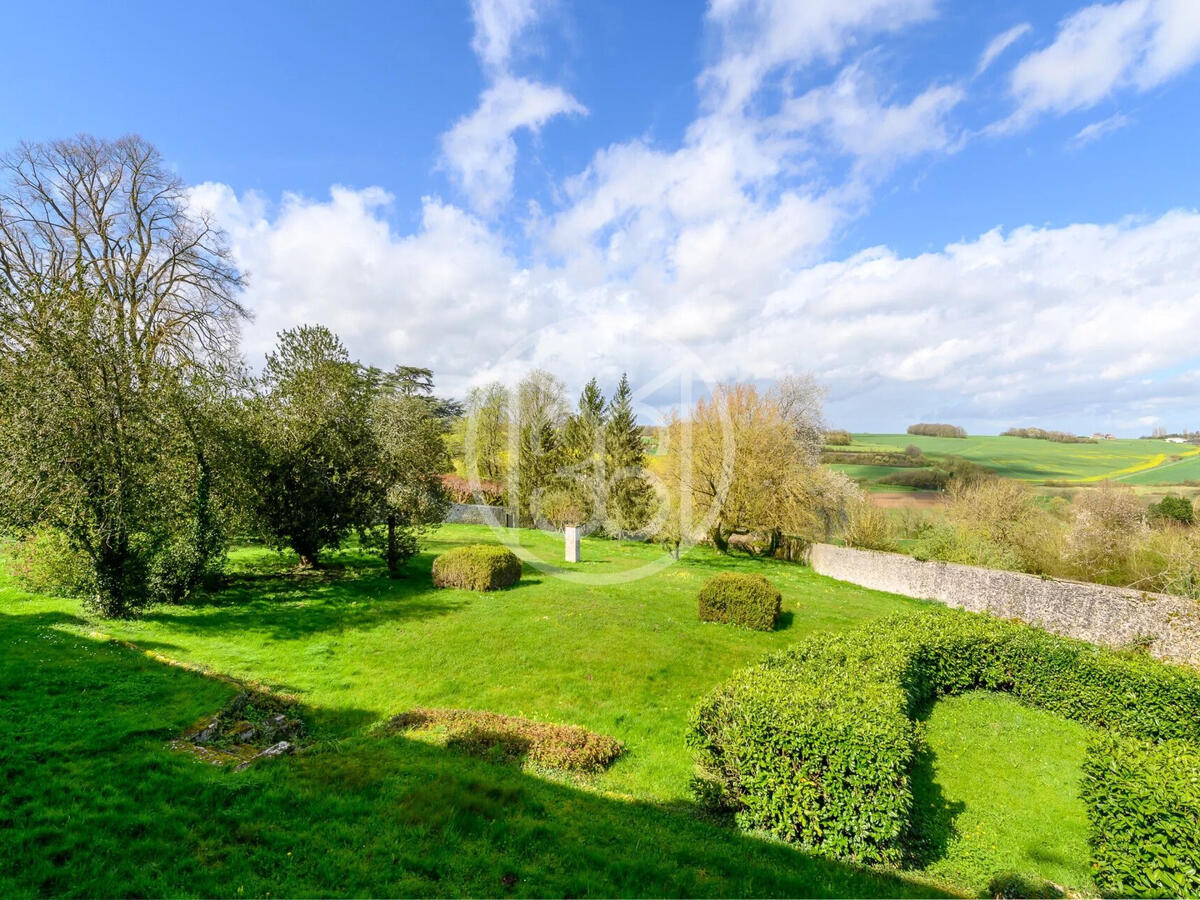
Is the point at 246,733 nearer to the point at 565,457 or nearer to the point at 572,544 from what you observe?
the point at 572,544

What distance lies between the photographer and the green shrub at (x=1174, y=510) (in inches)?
795

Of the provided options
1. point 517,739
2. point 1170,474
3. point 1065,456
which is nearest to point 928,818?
point 517,739

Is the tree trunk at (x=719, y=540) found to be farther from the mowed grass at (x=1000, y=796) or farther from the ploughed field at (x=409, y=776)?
the mowed grass at (x=1000, y=796)

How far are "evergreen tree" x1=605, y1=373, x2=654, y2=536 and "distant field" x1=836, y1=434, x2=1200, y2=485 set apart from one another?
19.9m

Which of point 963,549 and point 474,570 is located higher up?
point 474,570

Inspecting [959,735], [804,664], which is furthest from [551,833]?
[959,735]

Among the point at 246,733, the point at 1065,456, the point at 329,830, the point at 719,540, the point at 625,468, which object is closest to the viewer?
the point at 329,830

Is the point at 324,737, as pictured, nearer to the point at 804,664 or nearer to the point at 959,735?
the point at 804,664

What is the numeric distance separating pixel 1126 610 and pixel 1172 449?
1844 inches

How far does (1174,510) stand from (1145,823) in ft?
82.9

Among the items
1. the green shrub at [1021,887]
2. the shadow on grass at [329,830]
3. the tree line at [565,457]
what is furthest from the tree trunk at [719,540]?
the shadow on grass at [329,830]

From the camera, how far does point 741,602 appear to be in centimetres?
1393

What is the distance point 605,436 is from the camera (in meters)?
33.8

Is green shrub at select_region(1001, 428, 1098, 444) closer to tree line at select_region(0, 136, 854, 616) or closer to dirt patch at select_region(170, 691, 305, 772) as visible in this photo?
tree line at select_region(0, 136, 854, 616)
